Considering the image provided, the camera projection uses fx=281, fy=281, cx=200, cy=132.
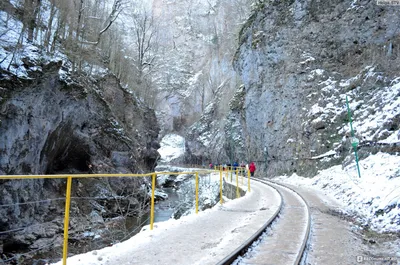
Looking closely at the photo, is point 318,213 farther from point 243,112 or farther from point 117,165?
point 243,112

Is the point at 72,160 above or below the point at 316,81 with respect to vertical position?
below

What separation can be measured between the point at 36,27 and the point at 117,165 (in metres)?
10.8

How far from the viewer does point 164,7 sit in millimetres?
102438

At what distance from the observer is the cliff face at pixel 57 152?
1173 centimetres

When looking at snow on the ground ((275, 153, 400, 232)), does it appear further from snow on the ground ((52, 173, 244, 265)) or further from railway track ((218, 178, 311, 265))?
snow on the ground ((52, 173, 244, 265))

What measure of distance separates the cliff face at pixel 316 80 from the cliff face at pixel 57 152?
15.0 m

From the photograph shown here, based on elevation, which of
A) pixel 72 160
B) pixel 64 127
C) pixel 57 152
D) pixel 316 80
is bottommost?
pixel 72 160

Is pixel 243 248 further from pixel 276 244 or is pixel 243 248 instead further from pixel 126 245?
pixel 126 245

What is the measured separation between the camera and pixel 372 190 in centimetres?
1069

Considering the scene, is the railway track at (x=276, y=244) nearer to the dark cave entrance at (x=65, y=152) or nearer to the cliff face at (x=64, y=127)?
the cliff face at (x=64, y=127)

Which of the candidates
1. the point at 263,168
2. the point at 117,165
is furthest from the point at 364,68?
the point at 117,165

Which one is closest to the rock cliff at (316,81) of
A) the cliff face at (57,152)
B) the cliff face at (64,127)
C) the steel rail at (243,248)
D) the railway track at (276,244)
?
the railway track at (276,244)

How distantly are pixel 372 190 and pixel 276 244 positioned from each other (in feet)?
21.8

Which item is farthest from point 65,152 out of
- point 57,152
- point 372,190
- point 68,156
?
point 372,190
